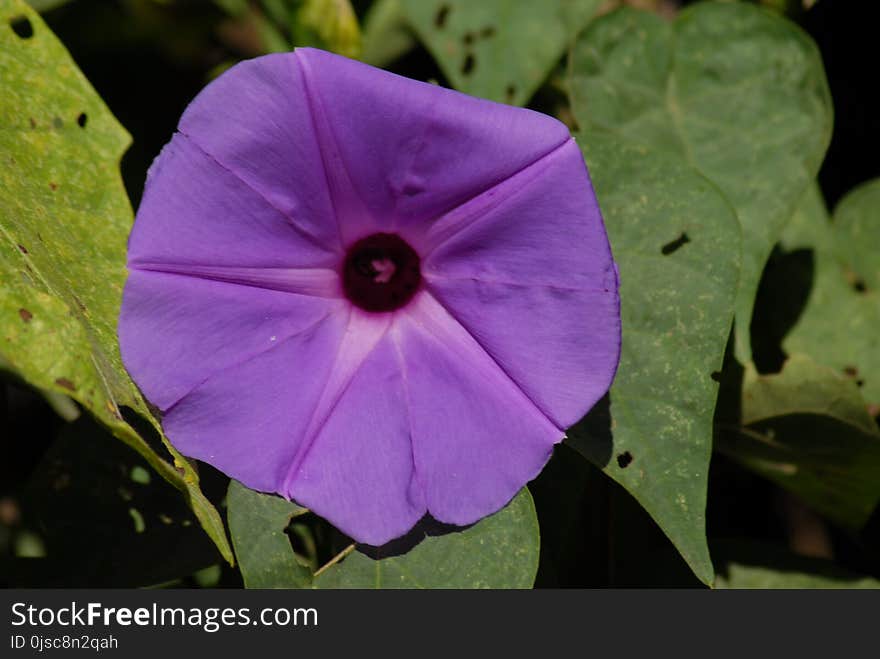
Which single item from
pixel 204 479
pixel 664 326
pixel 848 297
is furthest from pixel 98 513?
pixel 848 297

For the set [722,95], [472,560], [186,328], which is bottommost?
[472,560]

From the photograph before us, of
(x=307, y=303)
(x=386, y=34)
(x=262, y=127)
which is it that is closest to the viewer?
(x=262, y=127)

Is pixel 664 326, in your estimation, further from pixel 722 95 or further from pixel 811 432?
pixel 722 95

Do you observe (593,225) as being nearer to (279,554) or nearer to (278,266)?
(278,266)

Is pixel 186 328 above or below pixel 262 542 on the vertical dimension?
above

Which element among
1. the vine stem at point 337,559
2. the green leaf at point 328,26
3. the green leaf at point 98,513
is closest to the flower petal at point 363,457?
the vine stem at point 337,559

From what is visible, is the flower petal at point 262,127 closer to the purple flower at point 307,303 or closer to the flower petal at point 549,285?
the purple flower at point 307,303
